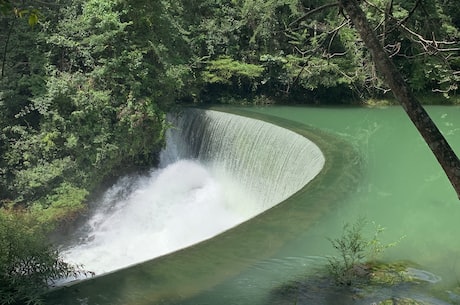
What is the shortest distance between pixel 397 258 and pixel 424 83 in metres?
10.9

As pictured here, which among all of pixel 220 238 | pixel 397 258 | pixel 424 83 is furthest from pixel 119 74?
pixel 424 83

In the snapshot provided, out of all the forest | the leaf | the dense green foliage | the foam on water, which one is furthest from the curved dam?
the leaf

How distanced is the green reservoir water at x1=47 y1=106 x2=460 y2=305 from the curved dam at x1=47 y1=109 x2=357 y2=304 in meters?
0.02

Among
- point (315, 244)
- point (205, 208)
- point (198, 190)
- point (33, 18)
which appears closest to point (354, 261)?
point (315, 244)

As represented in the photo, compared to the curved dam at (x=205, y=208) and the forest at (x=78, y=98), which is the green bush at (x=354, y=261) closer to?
the curved dam at (x=205, y=208)

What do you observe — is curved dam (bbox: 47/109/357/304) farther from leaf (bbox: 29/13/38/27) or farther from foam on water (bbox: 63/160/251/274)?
leaf (bbox: 29/13/38/27)

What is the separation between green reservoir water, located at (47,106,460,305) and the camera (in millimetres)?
3590

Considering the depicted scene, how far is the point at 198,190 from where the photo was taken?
912 cm

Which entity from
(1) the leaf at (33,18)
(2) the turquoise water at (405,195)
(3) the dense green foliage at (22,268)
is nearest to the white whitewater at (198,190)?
(2) the turquoise water at (405,195)

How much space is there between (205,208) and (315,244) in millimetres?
4070

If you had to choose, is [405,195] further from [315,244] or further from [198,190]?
[198,190]

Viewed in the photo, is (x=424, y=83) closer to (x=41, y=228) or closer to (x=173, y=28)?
(x=173, y=28)

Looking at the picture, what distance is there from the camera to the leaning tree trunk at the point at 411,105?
1.98 metres

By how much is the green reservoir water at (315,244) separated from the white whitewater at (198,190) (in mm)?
851
